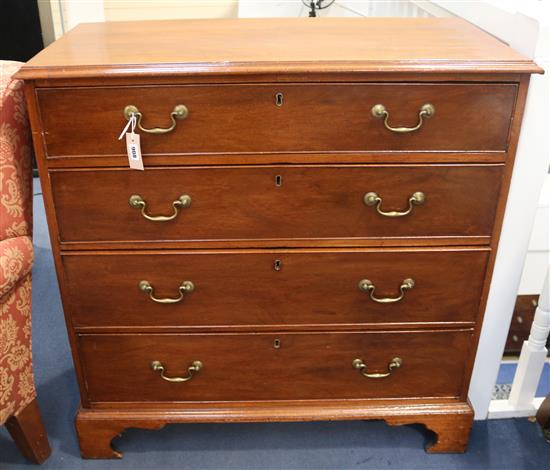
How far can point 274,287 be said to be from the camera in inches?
52.6

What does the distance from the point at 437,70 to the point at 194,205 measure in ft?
1.76

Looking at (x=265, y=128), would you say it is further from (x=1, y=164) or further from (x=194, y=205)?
(x=1, y=164)

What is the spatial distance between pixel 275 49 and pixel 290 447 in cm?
100

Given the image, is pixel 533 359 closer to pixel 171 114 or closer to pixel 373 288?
pixel 373 288

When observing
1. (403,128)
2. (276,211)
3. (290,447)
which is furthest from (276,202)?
(290,447)

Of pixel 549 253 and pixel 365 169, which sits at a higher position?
pixel 365 169

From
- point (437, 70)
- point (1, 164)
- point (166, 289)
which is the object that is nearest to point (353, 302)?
point (166, 289)

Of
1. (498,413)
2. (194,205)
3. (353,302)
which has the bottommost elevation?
(498,413)

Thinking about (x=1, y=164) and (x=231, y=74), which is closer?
(x=231, y=74)

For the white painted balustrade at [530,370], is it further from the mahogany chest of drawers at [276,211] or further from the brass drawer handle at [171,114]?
the brass drawer handle at [171,114]

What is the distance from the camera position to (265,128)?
1164 millimetres

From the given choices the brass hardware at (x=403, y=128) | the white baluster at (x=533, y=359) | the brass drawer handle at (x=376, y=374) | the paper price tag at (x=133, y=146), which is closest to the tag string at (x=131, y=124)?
the paper price tag at (x=133, y=146)

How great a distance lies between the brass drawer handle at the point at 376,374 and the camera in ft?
4.69

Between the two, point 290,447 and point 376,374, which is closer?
point 376,374
